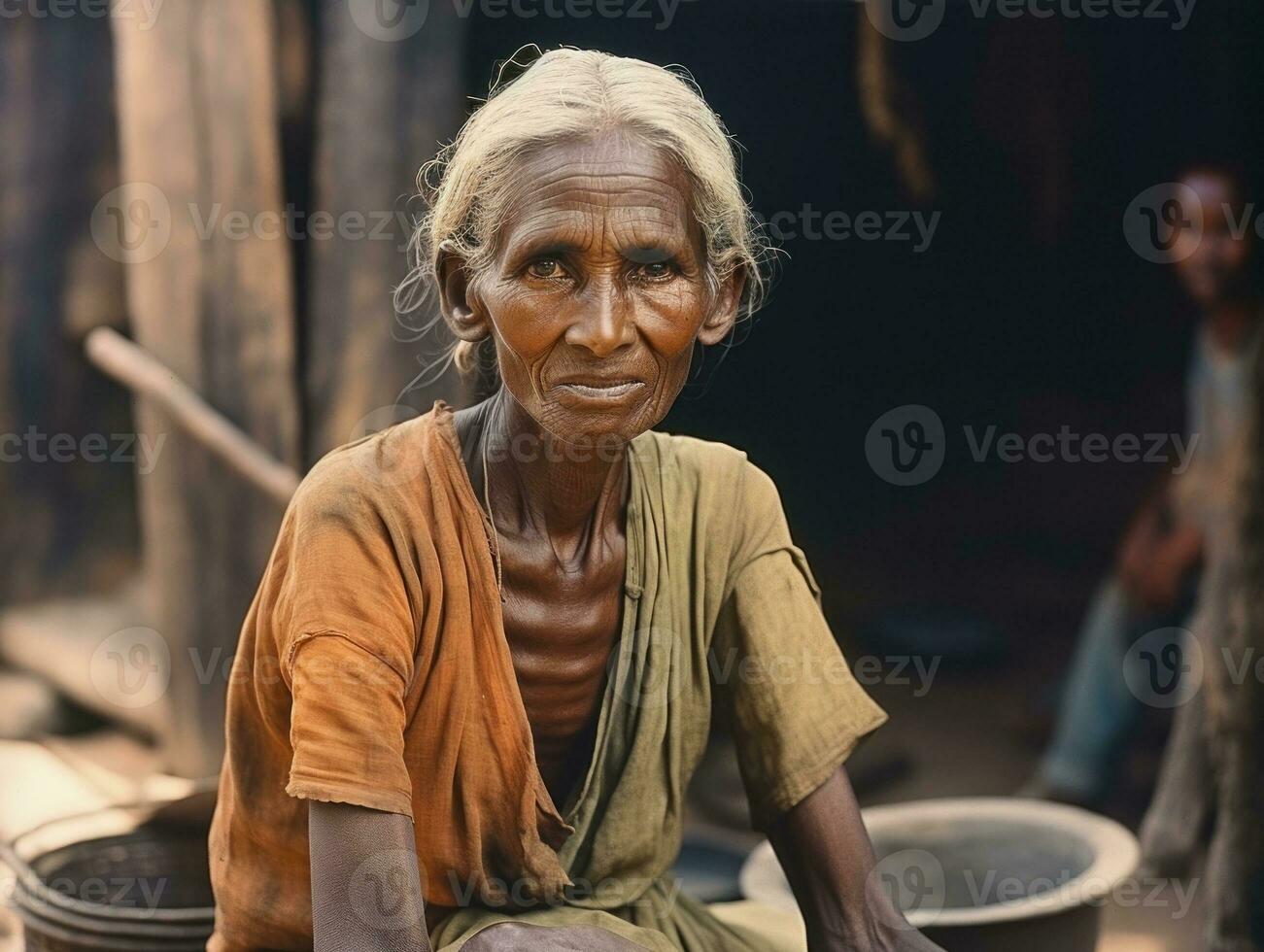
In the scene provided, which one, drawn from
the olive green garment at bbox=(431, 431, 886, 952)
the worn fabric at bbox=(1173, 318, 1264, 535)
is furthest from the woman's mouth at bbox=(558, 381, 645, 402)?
the worn fabric at bbox=(1173, 318, 1264, 535)

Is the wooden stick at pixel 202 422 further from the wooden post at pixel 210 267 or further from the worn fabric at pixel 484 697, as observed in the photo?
the worn fabric at pixel 484 697

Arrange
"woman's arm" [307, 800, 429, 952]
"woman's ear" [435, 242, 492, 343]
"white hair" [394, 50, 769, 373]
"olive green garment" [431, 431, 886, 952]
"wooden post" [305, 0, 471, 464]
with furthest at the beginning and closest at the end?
"wooden post" [305, 0, 471, 464] < "olive green garment" [431, 431, 886, 952] < "woman's ear" [435, 242, 492, 343] < "white hair" [394, 50, 769, 373] < "woman's arm" [307, 800, 429, 952]

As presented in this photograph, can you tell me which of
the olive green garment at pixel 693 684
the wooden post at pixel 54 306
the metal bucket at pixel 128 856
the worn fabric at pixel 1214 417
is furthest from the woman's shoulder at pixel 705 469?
the wooden post at pixel 54 306

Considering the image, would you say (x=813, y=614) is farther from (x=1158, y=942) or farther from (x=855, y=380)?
(x=855, y=380)

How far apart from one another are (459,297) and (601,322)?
0.32 m

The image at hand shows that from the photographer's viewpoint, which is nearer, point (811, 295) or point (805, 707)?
point (805, 707)

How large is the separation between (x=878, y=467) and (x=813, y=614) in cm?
479

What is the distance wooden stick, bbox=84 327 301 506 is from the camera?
16.8 ft

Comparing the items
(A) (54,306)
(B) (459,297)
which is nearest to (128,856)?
(B) (459,297)

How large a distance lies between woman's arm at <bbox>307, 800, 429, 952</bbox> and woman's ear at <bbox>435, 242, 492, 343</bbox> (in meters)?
0.72

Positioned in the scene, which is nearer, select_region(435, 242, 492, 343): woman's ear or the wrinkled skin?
the wrinkled skin

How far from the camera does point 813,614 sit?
2.83m

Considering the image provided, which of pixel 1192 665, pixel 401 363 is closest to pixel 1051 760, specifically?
pixel 1192 665

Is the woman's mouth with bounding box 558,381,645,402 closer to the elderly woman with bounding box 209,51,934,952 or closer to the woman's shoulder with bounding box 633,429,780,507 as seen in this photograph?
the elderly woman with bounding box 209,51,934,952
